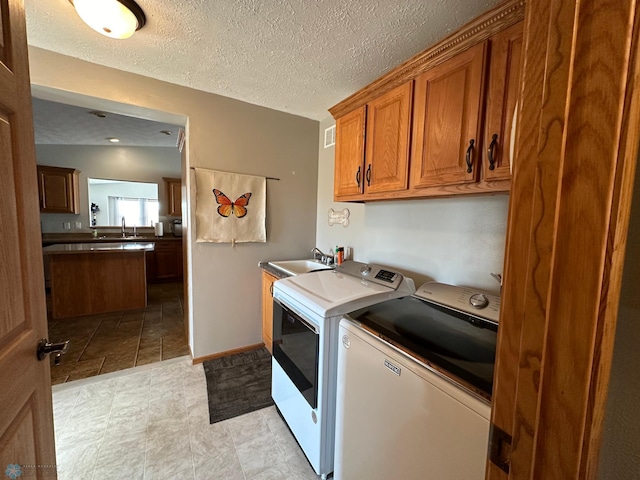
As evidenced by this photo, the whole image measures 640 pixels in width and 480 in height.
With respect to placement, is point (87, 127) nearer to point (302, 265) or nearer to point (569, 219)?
point (302, 265)

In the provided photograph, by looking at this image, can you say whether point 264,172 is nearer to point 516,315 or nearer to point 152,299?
point 516,315

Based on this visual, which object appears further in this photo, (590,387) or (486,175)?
(486,175)

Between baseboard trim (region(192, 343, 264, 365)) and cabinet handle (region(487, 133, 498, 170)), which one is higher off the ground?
cabinet handle (region(487, 133, 498, 170))

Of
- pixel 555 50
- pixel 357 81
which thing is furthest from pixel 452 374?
pixel 357 81

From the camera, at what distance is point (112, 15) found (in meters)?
1.27

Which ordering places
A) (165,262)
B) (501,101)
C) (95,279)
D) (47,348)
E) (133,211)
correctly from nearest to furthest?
1. (47,348)
2. (501,101)
3. (95,279)
4. (165,262)
5. (133,211)

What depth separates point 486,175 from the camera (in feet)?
3.56

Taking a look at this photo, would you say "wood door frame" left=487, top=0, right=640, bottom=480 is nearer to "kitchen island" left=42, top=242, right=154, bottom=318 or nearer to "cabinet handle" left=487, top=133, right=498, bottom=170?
"cabinet handle" left=487, top=133, right=498, bottom=170

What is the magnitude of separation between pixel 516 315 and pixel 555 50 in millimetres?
423

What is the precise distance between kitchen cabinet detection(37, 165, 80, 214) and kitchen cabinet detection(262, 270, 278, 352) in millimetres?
4464

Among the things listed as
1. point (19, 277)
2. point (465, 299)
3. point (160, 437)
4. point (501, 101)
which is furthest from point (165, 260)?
point (501, 101)

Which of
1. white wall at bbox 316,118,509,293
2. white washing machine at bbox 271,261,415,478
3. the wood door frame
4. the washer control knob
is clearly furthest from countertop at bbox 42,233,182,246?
the wood door frame

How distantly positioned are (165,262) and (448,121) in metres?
5.38

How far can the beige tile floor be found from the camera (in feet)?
4.62
